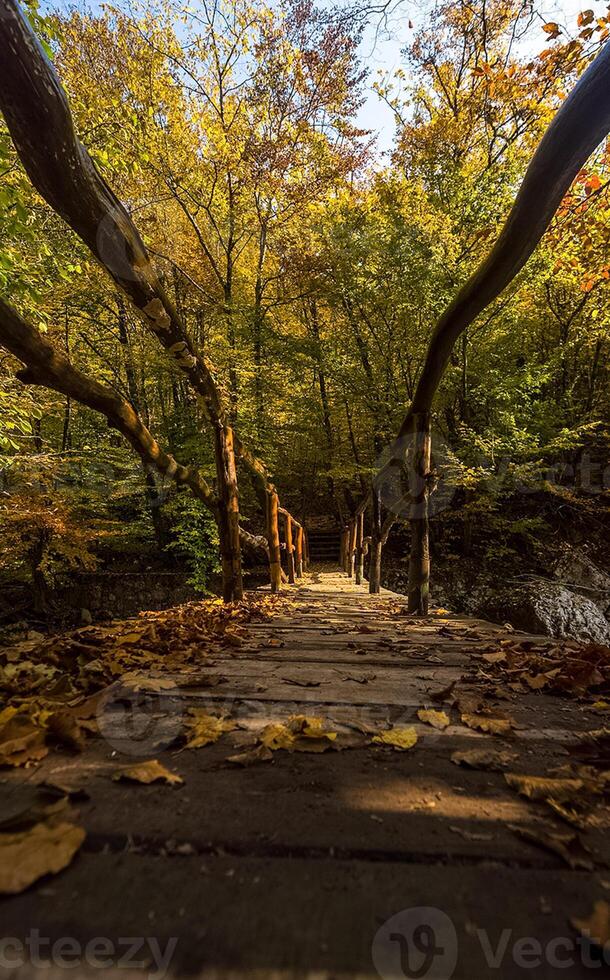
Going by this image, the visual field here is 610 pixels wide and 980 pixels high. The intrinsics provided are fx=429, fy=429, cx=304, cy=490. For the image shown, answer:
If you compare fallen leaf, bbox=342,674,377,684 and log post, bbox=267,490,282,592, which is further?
log post, bbox=267,490,282,592

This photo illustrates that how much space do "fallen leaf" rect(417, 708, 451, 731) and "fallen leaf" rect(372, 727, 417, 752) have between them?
0.11m

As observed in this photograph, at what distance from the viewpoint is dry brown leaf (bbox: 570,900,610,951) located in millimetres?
517

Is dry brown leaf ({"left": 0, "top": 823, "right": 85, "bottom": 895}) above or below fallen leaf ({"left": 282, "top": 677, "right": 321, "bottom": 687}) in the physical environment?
above

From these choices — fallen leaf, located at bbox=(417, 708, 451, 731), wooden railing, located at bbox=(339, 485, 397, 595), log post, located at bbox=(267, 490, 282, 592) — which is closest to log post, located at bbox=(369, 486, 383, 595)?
wooden railing, located at bbox=(339, 485, 397, 595)

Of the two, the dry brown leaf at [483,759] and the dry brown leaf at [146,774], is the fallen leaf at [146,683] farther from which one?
the dry brown leaf at [483,759]

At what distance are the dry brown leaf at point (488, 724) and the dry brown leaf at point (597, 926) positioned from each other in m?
0.64

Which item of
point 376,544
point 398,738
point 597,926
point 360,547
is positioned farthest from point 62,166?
point 360,547

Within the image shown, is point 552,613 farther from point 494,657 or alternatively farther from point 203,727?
point 203,727

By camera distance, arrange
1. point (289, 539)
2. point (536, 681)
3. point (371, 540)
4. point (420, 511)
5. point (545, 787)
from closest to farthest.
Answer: point (545, 787) → point (536, 681) → point (420, 511) → point (289, 539) → point (371, 540)

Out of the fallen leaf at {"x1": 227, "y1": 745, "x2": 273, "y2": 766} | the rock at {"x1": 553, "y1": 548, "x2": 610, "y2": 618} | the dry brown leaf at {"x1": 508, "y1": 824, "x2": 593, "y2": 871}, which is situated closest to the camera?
the dry brown leaf at {"x1": 508, "y1": 824, "x2": 593, "y2": 871}

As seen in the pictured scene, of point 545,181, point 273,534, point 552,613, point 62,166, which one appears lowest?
point 552,613

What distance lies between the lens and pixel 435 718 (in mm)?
Result: 1279

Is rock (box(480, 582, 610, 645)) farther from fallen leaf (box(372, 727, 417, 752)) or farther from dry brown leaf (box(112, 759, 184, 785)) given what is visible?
dry brown leaf (box(112, 759, 184, 785))

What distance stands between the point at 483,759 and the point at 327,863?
0.55m
